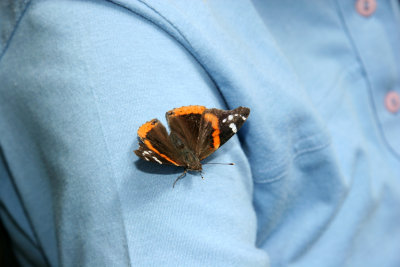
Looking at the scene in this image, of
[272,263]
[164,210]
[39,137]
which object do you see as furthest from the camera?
[272,263]

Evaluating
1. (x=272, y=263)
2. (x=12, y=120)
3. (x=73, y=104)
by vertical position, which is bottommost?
(x=272, y=263)

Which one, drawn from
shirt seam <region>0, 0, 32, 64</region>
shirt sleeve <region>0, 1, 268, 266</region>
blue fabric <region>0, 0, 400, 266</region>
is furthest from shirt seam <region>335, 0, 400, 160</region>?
shirt seam <region>0, 0, 32, 64</region>

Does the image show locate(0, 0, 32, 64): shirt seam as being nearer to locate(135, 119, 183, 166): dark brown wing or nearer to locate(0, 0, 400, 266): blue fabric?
locate(0, 0, 400, 266): blue fabric

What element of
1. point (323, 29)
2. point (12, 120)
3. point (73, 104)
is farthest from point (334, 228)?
point (12, 120)

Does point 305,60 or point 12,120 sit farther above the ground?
point 305,60

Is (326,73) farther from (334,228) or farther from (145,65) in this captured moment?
(145,65)

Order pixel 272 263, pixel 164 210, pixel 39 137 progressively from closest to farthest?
pixel 164 210 < pixel 39 137 < pixel 272 263

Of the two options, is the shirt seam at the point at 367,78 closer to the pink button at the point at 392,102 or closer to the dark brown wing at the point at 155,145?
the pink button at the point at 392,102
